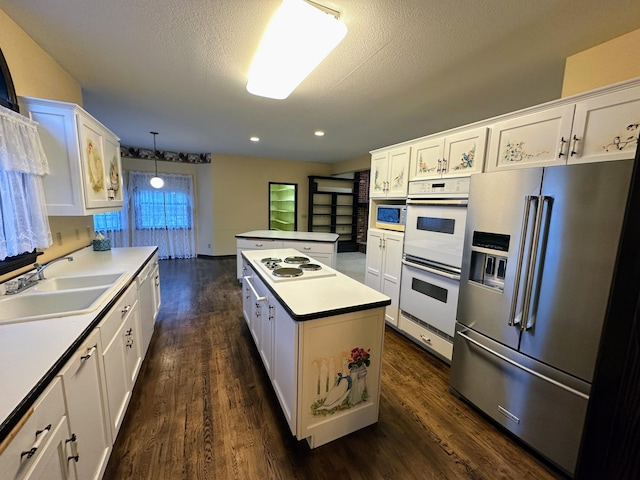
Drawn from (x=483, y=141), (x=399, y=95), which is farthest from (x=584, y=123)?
(x=399, y=95)

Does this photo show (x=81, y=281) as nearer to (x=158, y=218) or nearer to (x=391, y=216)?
(x=391, y=216)

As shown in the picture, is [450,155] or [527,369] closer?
[527,369]

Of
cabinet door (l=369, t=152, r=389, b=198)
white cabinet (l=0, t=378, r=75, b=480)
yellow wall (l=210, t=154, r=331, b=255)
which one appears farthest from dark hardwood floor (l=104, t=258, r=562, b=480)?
yellow wall (l=210, t=154, r=331, b=255)

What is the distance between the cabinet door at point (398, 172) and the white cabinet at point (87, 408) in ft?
9.12

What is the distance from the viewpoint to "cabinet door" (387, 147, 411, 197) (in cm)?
284

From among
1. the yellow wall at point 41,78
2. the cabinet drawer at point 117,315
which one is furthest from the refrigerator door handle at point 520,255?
the yellow wall at point 41,78

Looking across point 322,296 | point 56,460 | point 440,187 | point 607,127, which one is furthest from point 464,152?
point 56,460

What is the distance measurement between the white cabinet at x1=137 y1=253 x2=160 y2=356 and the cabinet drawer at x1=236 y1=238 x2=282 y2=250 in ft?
5.49

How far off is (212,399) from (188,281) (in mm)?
3252

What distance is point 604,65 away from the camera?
5.62 feet

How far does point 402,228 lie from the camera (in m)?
3.02

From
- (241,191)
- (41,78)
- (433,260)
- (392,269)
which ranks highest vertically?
(41,78)

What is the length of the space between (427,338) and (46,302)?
2950 millimetres

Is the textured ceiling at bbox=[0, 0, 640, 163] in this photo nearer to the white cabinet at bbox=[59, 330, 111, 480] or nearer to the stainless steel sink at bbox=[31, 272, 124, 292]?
the stainless steel sink at bbox=[31, 272, 124, 292]
